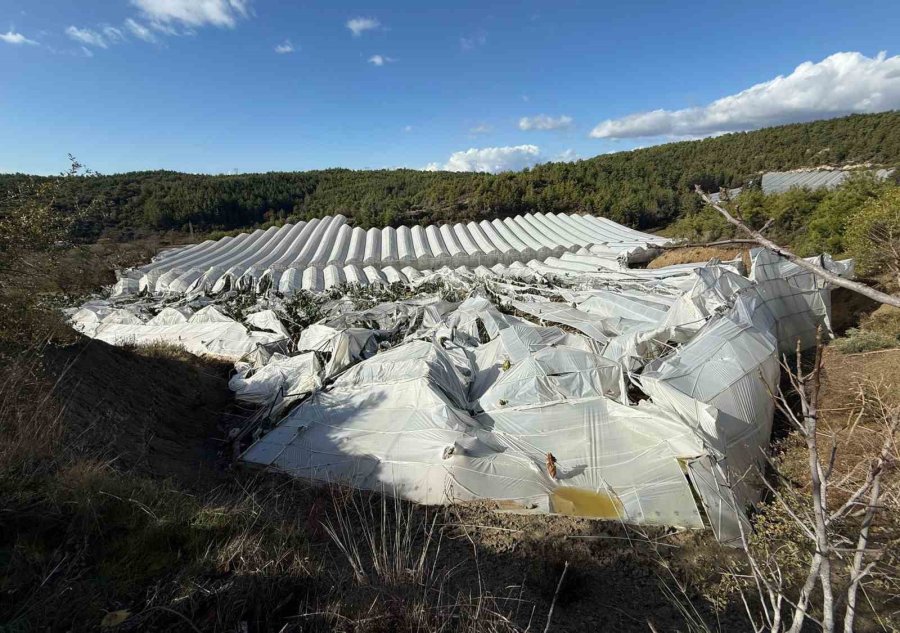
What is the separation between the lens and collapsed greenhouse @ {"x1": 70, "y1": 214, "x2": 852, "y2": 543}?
679cm

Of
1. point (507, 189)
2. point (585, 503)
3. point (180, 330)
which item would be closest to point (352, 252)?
point (180, 330)

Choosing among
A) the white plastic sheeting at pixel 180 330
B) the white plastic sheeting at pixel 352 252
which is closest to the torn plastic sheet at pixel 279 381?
the white plastic sheeting at pixel 180 330

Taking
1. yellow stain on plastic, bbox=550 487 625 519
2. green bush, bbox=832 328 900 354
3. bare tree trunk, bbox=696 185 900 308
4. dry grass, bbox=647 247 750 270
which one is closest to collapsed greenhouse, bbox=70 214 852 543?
yellow stain on plastic, bbox=550 487 625 519

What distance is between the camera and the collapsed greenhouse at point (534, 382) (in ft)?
22.3

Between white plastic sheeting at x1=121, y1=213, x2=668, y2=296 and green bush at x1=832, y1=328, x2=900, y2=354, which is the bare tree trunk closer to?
green bush at x1=832, y1=328, x2=900, y2=354

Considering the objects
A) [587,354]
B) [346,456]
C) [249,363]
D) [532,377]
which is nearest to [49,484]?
[346,456]

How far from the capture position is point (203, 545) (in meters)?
3.64

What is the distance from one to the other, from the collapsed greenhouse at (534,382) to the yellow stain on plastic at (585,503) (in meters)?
0.02

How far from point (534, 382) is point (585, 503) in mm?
2810

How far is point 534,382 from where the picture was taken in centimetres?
896

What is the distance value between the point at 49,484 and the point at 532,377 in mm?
7379

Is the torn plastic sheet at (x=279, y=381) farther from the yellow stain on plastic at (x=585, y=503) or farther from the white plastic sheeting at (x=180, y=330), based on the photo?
the yellow stain on plastic at (x=585, y=503)

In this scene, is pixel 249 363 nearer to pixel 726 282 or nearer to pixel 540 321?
pixel 540 321

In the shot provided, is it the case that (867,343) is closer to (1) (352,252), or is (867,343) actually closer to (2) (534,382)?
(2) (534,382)
